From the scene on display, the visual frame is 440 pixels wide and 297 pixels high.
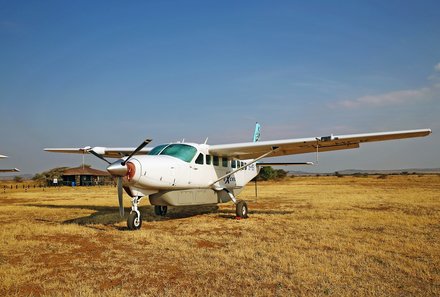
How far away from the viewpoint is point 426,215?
13344mm

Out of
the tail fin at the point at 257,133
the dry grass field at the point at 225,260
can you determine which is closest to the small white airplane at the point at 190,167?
the dry grass field at the point at 225,260

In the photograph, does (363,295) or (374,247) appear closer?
(363,295)

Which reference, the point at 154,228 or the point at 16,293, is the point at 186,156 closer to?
the point at 154,228

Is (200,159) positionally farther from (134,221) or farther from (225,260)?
(225,260)

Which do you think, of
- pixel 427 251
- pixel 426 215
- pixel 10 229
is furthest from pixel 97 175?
pixel 427 251

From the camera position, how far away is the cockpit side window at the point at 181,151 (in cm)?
1255

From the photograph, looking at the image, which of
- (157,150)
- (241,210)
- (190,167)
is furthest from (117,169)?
(241,210)

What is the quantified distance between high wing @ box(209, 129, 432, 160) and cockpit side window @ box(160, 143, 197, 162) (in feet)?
4.49

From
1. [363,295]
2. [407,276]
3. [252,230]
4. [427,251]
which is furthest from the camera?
[252,230]

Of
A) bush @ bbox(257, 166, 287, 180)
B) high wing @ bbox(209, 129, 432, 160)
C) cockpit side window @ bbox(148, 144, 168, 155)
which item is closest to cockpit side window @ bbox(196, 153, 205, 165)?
high wing @ bbox(209, 129, 432, 160)

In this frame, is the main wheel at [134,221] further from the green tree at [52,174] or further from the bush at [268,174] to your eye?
the bush at [268,174]

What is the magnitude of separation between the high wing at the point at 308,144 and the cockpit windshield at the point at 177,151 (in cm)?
Result: 146

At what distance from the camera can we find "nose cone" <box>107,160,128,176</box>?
967 cm

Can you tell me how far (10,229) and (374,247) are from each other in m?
10.6
